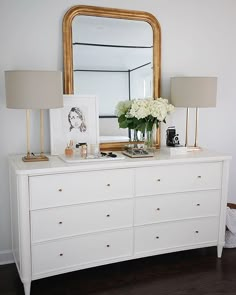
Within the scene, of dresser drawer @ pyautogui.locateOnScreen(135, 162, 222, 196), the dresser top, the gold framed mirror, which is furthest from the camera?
the gold framed mirror

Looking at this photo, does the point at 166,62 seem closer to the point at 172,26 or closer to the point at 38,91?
the point at 172,26

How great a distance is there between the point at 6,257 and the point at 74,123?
1182mm

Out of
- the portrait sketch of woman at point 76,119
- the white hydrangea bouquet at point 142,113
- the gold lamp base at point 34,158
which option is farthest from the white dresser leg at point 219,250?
the gold lamp base at point 34,158

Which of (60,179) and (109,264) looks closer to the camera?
(60,179)

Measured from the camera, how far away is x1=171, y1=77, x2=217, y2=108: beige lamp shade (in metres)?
2.89

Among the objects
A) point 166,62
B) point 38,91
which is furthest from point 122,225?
point 166,62

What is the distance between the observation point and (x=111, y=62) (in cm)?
289

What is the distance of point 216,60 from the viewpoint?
3289 mm

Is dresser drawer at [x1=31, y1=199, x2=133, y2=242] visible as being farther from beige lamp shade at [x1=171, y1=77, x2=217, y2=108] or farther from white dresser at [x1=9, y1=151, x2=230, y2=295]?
beige lamp shade at [x1=171, y1=77, x2=217, y2=108]

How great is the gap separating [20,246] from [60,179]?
51 cm

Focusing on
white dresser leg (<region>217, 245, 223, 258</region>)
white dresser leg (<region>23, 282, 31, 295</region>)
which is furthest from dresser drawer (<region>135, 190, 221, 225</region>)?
white dresser leg (<region>23, 282, 31, 295</region>)

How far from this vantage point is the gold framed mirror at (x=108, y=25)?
2.73 metres

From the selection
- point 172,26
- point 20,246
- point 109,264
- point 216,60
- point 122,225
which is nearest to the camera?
point 20,246

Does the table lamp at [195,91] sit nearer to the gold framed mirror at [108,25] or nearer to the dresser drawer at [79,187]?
the gold framed mirror at [108,25]
